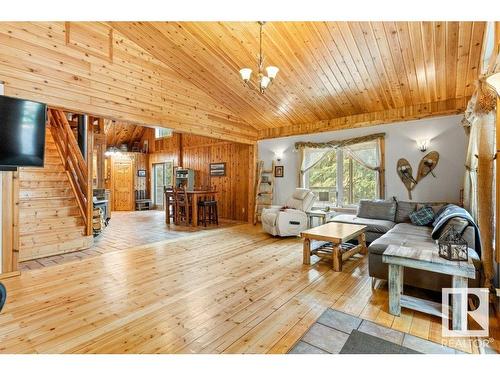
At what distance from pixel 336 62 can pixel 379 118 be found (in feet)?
6.30

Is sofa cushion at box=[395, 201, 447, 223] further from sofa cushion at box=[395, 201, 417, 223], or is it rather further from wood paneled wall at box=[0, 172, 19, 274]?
wood paneled wall at box=[0, 172, 19, 274]

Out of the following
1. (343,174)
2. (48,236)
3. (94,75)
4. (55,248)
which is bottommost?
(55,248)

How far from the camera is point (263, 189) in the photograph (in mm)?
6957

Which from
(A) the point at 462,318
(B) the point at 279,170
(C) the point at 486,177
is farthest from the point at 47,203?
(C) the point at 486,177

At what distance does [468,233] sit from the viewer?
267 centimetres

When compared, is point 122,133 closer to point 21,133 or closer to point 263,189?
point 263,189

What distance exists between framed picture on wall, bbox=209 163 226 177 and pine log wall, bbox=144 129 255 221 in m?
0.11

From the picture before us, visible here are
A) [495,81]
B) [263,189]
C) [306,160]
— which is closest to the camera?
[495,81]

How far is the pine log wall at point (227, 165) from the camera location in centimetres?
728

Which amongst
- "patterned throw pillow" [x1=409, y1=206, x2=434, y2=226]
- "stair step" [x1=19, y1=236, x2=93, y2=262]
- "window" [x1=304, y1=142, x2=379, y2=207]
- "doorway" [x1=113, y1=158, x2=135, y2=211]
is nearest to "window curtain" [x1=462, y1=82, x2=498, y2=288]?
"patterned throw pillow" [x1=409, y1=206, x2=434, y2=226]

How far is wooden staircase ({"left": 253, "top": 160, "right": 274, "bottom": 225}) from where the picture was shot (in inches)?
269
